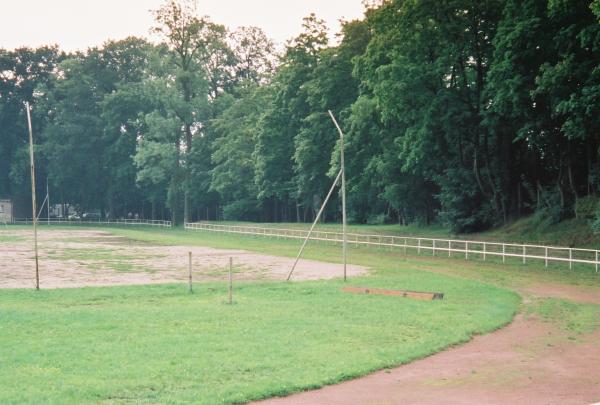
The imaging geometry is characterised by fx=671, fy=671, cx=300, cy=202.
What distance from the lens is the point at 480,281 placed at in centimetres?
2594

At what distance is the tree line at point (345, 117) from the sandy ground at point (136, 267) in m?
14.1

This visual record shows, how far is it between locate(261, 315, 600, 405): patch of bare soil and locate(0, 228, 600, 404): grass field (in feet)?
1.45

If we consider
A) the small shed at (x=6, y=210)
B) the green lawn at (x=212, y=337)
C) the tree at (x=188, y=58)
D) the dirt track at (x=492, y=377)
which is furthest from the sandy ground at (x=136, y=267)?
the small shed at (x=6, y=210)

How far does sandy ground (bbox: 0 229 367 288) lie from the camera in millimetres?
26781

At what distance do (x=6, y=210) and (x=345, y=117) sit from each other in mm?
71118

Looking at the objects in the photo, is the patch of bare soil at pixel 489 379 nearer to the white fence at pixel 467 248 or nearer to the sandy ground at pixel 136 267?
the sandy ground at pixel 136 267

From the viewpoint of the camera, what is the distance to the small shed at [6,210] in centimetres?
10601

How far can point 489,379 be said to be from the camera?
10.8 metres

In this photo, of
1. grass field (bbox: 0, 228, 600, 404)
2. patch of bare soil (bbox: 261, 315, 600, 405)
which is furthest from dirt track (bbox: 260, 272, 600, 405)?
grass field (bbox: 0, 228, 600, 404)

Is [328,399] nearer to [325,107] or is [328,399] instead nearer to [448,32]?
[448,32]

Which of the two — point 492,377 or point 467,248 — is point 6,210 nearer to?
point 467,248

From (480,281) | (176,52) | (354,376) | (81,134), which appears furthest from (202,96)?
(354,376)

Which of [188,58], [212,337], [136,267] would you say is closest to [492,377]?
[212,337]

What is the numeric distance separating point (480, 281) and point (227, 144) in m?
59.3
